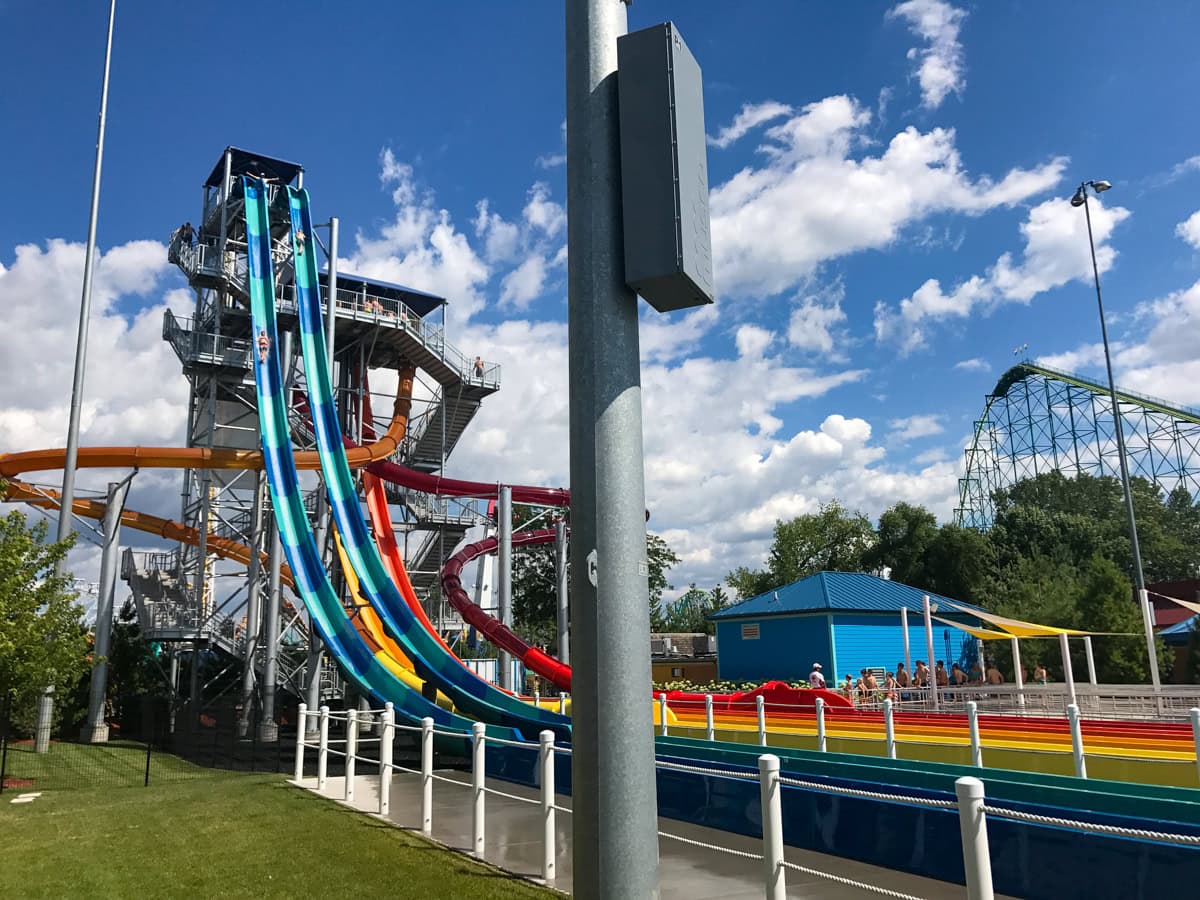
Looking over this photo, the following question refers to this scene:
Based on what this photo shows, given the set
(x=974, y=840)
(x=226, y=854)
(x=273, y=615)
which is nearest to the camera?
(x=974, y=840)

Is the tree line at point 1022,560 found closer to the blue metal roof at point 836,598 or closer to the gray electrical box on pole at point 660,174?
the blue metal roof at point 836,598

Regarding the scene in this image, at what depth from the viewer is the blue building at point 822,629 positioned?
33.8 meters

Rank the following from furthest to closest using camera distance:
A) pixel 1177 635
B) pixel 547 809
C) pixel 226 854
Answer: pixel 1177 635
pixel 226 854
pixel 547 809

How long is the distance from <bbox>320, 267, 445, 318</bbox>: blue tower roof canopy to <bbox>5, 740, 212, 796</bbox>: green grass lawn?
21606mm

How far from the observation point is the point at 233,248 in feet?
108

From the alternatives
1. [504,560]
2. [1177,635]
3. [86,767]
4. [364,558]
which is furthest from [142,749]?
[1177,635]

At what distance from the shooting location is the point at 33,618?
1708 centimetres

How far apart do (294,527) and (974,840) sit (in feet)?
67.0

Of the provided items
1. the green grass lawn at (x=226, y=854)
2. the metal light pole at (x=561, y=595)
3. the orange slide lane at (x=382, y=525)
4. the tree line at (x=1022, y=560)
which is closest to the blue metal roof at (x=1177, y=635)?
the tree line at (x=1022, y=560)

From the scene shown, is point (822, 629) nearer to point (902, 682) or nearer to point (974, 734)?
point (902, 682)

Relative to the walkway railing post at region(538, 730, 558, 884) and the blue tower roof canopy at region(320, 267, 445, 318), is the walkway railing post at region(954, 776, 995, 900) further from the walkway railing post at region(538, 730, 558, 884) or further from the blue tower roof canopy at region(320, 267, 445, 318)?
the blue tower roof canopy at region(320, 267, 445, 318)

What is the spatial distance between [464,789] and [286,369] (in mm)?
17772

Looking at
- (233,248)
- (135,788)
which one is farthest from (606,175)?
(233,248)

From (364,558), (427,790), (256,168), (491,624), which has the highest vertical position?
(256,168)
